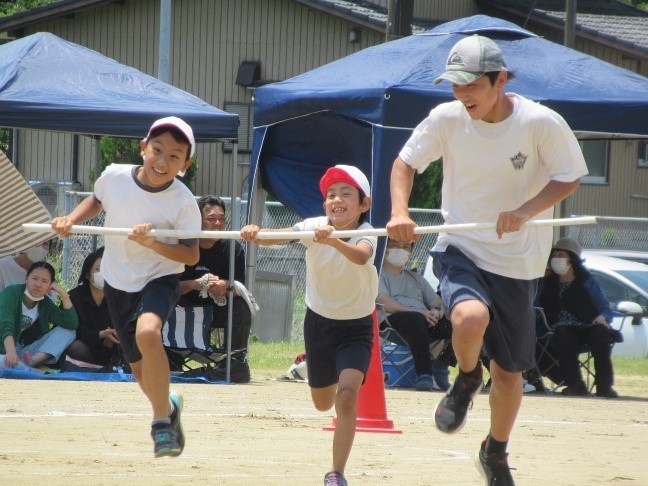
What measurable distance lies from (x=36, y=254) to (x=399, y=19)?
19.6 ft

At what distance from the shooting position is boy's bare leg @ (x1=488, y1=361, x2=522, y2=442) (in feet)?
22.5

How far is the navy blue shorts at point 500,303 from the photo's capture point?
6613 mm

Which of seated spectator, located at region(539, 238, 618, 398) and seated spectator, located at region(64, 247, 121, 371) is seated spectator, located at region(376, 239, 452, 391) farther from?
seated spectator, located at region(64, 247, 121, 371)

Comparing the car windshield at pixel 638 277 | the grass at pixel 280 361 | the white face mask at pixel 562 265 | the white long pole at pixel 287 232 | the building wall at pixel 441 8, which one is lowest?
the grass at pixel 280 361

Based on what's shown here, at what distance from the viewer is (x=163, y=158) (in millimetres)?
7281

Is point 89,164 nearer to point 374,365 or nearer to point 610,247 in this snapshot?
point 610,247

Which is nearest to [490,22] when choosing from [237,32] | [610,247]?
[610,247]

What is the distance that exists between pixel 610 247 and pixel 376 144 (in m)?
10.9

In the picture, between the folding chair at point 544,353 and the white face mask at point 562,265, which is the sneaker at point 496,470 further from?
the white face mask at point 562,265

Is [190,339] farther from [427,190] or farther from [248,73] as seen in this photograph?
[248,73]

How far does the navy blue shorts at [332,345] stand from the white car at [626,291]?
28.8 ft

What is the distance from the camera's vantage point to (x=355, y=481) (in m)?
7.37

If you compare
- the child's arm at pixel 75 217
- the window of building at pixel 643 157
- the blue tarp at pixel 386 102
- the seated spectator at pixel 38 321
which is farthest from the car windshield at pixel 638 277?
the window of building at pixel 643 157

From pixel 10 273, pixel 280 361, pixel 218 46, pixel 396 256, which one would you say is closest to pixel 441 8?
pixel 218 46
